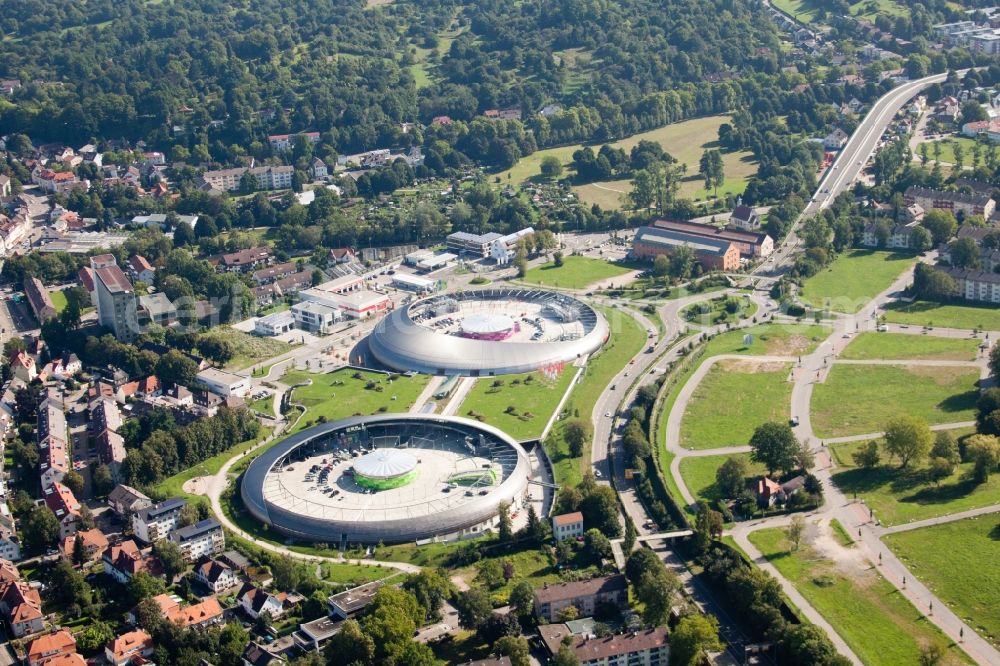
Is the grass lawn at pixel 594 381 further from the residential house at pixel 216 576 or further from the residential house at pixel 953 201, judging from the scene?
the residential house at pixel 953 201

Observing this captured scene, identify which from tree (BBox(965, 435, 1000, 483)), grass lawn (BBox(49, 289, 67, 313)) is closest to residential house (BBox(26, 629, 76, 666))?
tree (BBox(965, 435, 1000, 483))

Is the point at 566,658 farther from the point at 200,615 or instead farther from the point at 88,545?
the point at 88,545

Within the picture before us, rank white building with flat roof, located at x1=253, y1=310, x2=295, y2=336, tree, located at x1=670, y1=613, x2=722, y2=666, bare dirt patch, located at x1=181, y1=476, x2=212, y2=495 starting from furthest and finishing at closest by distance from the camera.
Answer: white building with flat roof, located at x1=253, y1=310, x2=295, y2=336, bare dirt patch, located at x1=181, y1=476, x2=212, y2=495, tree, located at x1=670, y1=613, x2=722, y2=666

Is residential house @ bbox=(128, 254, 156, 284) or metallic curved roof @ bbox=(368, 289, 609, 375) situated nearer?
metallic curved roof @ bbox=(368, 289, 609, 375)

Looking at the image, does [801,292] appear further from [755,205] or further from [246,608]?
[246,608]

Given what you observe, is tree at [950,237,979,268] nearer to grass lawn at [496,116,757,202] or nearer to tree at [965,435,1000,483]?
grass lawn at [496,116,757,202]

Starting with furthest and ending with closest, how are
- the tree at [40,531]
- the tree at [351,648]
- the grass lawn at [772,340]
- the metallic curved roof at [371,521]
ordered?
the grass lawn at [772,340]
the tree at [40,531]
the metallic curved roof at [371,521]
the tree at [351,648]

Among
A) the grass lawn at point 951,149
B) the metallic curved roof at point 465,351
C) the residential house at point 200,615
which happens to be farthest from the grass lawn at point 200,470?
the grass lawn at point 951,149
